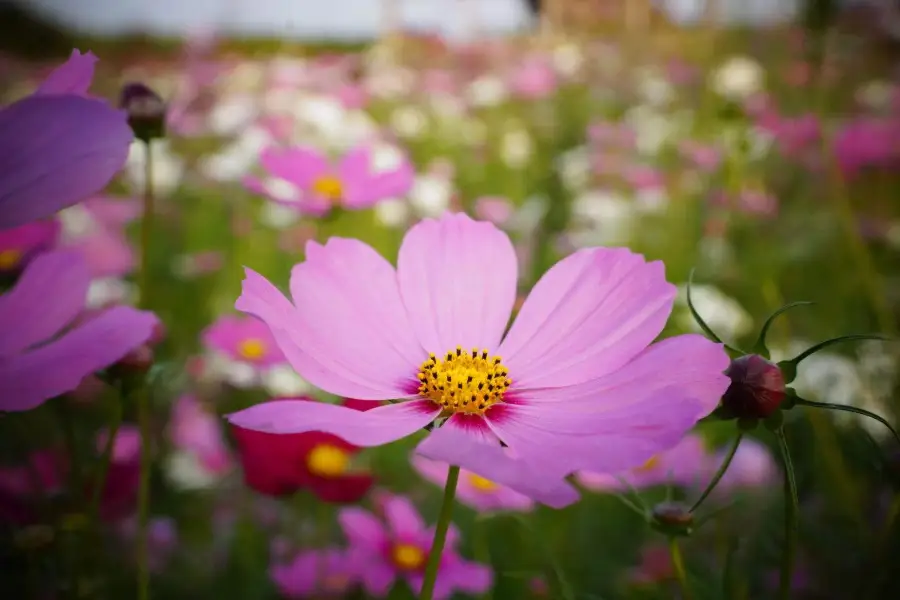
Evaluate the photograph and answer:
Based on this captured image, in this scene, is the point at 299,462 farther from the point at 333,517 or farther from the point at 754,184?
the point at 754,184

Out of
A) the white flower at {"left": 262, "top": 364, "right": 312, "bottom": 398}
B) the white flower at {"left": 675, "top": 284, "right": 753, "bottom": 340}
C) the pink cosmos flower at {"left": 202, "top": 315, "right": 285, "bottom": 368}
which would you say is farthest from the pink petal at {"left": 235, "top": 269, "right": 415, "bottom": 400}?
the white flower at {"left": 675, "top": 284, "right": 753, "bottom": 340}

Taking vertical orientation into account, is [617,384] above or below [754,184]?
below

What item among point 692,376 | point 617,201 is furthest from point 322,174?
point 617,201

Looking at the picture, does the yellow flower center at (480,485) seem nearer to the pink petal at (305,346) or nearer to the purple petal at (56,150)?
the pink petal at (305,346)

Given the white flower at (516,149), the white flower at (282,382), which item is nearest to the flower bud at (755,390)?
the white flower at (282,382)

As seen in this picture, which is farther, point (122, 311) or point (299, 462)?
point (299, 462)

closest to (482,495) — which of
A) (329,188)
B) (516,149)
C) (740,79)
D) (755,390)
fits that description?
(329,188)
